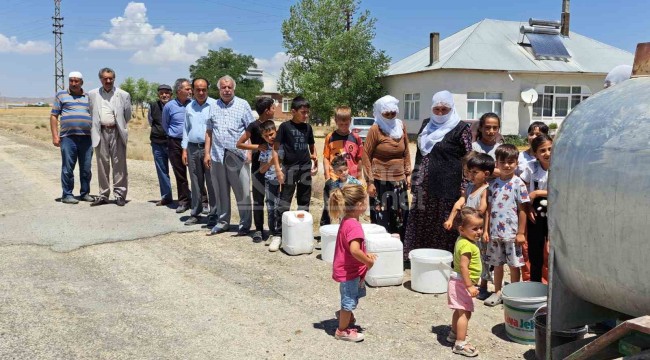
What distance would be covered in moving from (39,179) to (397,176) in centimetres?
887

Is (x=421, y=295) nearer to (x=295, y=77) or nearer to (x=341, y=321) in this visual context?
(x=341, y=321)

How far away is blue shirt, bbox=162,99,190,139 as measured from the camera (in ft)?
25.9

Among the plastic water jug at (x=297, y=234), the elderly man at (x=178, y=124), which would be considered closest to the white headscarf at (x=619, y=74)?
the plastic water jug at (x=297, y=234)

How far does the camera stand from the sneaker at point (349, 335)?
13.1 feet

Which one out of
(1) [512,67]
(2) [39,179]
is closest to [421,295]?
(2) [39,179]

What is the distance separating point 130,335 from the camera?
13.3 feet

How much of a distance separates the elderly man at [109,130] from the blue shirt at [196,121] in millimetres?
1595

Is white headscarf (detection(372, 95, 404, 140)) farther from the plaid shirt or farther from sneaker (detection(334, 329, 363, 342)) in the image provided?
sneaker (detection(334, 329, 363, 342))

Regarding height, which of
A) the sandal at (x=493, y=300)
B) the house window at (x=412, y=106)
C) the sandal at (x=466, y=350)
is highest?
the house window at (x=412, y=106)

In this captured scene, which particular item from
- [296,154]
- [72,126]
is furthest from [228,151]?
[72,126]

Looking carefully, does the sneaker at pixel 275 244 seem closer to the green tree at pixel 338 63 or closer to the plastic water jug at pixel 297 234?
the plastic water jug at pixel 297 234

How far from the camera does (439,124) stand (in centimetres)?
539

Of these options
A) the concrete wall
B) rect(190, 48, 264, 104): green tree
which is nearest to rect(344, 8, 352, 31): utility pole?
the concrete wall

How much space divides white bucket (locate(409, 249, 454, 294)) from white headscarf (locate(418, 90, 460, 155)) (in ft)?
3.55
